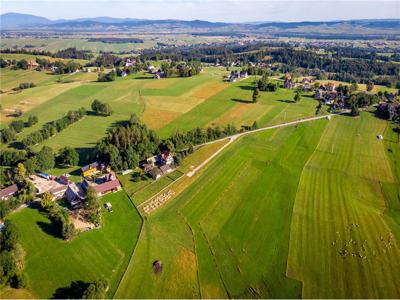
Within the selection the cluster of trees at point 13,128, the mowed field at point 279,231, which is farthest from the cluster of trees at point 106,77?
the mowed field at point 279,231

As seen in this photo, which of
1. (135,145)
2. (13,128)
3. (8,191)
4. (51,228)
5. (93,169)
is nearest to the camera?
(51,228)

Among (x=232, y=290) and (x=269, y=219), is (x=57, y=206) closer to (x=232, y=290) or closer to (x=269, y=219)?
(x=232, y=290)

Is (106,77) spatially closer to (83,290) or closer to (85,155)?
(85,155)

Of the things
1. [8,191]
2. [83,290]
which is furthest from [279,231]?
[8,191]

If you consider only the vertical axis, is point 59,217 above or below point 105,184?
below

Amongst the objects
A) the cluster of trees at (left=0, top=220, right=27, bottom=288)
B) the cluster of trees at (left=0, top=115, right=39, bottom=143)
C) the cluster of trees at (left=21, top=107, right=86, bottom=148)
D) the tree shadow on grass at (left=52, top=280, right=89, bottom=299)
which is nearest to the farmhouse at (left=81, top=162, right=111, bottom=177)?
the cluster of trees at (left=0, top=220, right=27, bottom=288)

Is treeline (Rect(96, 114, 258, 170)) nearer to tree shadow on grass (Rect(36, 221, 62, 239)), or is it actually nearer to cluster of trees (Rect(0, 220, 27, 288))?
tree shadow on grass (Rect(36, 221, 62, 239))

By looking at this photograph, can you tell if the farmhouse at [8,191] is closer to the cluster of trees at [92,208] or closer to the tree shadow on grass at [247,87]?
the cluster of trees at [92,208]
